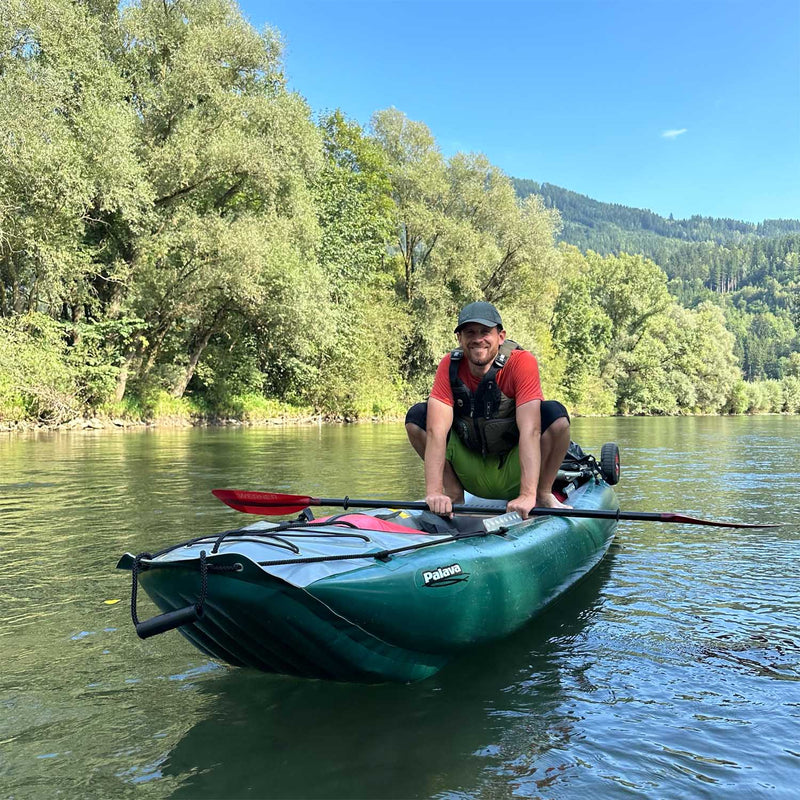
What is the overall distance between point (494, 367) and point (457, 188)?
27.9 m

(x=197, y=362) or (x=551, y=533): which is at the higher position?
(x=197, y=362)

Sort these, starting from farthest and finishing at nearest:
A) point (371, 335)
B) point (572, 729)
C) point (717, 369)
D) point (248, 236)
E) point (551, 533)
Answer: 1. point (717, 369)
2. point (371, 335)
3. point (248, 236)
4. point (551, 533)
5. point (572, 729)

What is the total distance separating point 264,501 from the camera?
4379 mm

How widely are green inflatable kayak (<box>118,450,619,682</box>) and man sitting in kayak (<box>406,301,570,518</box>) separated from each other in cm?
73

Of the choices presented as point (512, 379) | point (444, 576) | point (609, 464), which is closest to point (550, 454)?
point (512, 379)

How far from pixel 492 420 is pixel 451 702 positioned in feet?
5.82

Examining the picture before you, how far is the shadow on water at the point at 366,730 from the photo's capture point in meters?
2.36

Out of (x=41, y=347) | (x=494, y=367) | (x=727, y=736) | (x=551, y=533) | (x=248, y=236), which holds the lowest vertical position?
Result: (x=727, y=736)

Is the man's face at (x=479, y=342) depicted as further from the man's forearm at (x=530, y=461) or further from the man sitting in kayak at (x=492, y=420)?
the man's forearm at (x=530, y=461)

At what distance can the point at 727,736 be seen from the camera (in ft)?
8.89

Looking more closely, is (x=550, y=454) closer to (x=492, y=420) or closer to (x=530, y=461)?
(x=530, y=461)

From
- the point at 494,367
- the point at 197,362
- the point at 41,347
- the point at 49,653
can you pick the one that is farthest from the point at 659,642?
the point at 197,362

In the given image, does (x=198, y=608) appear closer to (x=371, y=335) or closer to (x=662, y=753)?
(x=662, y=753)

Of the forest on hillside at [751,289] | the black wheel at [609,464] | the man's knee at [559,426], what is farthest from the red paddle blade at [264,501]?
the forest on hillside at [751,289]
